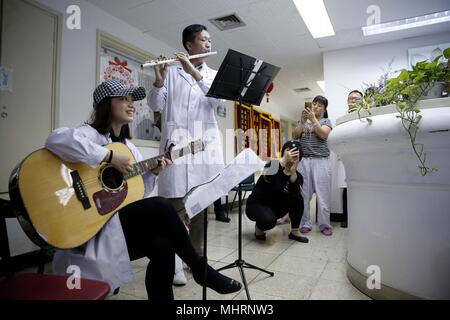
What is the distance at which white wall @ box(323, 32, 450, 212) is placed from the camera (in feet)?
12.4

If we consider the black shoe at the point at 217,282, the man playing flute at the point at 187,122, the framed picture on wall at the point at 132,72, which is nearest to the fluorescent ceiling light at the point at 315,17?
the man playing flute at the point at 187,122

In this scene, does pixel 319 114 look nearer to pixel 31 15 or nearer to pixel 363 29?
pixel 363 29

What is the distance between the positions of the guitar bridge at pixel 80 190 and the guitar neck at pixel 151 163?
254 millimetres

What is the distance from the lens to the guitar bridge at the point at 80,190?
1.19 meters

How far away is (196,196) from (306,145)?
247 centimetres

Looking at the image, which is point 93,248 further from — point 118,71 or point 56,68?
point 118,71

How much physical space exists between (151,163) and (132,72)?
2.35 m

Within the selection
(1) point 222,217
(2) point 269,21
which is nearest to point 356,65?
(2) point 269,21

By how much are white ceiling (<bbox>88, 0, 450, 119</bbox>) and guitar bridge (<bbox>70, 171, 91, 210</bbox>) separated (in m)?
2.52

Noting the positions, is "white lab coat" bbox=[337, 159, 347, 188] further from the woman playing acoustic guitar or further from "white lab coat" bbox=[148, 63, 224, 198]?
the woman playing acoustic guitar

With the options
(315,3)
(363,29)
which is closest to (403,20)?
(363,29)

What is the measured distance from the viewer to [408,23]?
3.46 metres

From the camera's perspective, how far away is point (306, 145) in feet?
10.8
